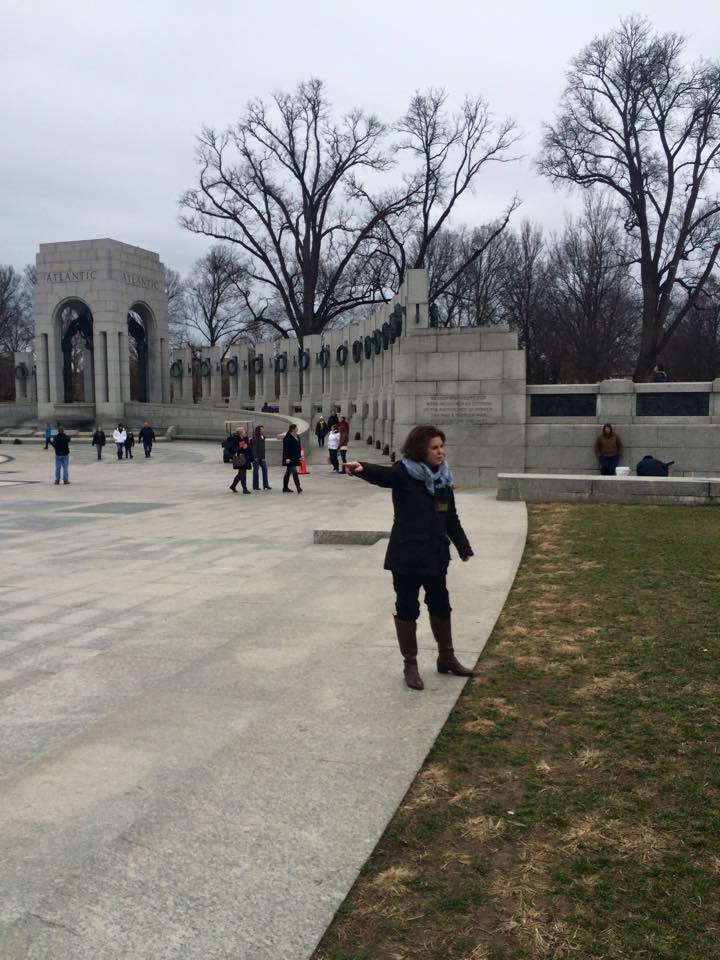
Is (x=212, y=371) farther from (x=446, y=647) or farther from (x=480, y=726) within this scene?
(x=480, y=726)

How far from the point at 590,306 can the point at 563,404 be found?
2464 centimetres

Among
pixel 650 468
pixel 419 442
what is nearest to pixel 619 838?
pixel 419 442

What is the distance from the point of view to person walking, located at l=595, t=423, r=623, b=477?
15.8 metres

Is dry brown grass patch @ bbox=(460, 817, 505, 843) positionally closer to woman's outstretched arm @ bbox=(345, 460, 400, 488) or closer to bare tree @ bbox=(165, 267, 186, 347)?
→ woman's outstretched arm @ bbox=(345, 460, 400, 488)

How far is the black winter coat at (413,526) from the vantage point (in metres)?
4.79

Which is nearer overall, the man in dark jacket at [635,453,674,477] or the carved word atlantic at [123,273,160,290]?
the man in dark jacket at [635,453,674,477]

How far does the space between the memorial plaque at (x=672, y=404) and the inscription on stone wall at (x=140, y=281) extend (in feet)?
114

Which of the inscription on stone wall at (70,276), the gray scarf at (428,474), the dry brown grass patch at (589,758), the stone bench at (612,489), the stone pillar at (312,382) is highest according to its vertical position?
the inscription on stone wall at (70,276)

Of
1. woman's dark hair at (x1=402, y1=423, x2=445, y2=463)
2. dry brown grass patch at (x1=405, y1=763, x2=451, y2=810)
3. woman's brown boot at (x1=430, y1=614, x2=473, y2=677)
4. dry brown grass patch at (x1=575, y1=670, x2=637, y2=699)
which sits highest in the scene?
woman's dark hair at (x1=402, y1=423, x2=445, y2=463)

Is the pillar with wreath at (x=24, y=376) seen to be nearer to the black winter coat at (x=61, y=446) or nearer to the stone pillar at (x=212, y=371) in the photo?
the stone pillar at (x=212, y=371)

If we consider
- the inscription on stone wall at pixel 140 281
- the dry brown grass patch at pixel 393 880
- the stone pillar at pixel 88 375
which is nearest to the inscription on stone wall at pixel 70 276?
the inscription on stone wall at pixel 140 281

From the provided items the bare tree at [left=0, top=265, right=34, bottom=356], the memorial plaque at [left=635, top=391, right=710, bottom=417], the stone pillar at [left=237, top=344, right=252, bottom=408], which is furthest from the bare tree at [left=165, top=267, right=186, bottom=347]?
the memorial plaque at [left=635, top=391, right=710, bottom=417]

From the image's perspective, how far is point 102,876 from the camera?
281cm

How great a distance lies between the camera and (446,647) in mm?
4969
